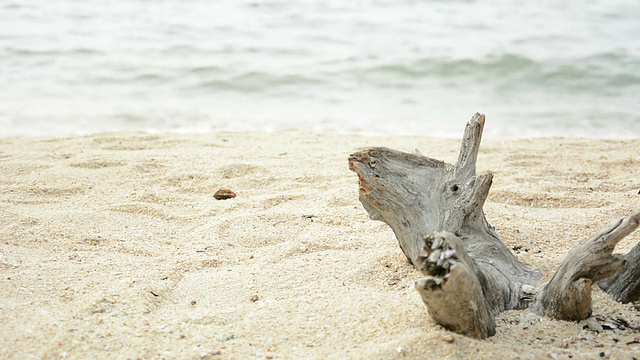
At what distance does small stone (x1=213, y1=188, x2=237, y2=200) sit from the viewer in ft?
11.6

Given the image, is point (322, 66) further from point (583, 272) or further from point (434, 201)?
point (583, 272)

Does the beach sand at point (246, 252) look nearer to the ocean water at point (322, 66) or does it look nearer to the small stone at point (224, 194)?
the small stone at point (224, 194)

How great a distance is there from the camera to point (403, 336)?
6.23 feet

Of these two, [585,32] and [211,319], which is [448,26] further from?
[211,319]

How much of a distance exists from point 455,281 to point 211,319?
0.83 meters

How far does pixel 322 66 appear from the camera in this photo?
906cm

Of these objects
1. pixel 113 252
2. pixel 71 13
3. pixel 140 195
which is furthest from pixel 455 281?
pixel 71 13

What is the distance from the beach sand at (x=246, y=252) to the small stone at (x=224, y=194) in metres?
0.10

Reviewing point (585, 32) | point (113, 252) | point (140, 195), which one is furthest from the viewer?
point (585, 32)

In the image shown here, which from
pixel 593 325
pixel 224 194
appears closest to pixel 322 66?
pixel 224 194

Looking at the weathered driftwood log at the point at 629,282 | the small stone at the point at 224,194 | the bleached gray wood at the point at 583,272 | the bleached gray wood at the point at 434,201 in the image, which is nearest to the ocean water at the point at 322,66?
the small stone at the point at 224,194

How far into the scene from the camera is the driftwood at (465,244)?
1.80 meters

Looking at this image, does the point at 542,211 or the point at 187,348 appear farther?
the point at 542,211

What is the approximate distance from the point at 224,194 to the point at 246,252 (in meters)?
0.83
